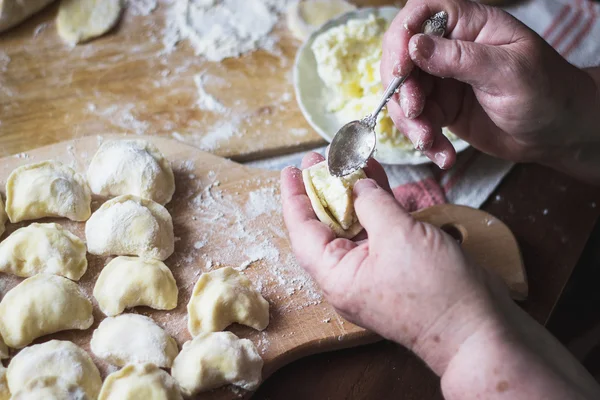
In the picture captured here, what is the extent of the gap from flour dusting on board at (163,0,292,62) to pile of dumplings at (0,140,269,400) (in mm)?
591

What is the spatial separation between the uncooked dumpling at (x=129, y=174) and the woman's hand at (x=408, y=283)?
491 mm

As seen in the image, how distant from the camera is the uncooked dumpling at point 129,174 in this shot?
53.9 inches

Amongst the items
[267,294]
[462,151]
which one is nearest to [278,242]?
[267,294]

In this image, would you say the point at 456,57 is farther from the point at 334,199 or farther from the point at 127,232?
the point at 127,232

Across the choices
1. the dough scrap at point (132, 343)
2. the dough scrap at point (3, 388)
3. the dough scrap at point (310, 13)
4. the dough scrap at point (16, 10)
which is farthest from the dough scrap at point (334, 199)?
the dough scrap at point (16, 10)

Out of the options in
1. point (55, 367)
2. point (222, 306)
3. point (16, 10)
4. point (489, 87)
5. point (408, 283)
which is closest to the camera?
point (408, 283)

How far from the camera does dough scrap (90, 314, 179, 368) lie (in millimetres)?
1130

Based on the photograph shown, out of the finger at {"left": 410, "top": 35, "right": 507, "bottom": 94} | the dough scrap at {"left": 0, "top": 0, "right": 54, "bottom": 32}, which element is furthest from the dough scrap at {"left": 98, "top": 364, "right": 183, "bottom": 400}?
the dough scrap at {"left": 0, "top": 0, "right": 54, "bottom": 32}

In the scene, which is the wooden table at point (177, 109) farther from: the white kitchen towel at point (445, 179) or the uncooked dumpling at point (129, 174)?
the uncooked dumpling at point (129, 174)

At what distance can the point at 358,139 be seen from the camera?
133 cm

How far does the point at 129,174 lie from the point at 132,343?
42cm

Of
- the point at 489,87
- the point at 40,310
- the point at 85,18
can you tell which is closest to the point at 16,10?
the point at 85,18

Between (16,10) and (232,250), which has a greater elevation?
(16,10)

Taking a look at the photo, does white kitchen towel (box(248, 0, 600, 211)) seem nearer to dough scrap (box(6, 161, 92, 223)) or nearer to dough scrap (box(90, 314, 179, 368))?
dough scrap (box(6, 161, 92, 223))
